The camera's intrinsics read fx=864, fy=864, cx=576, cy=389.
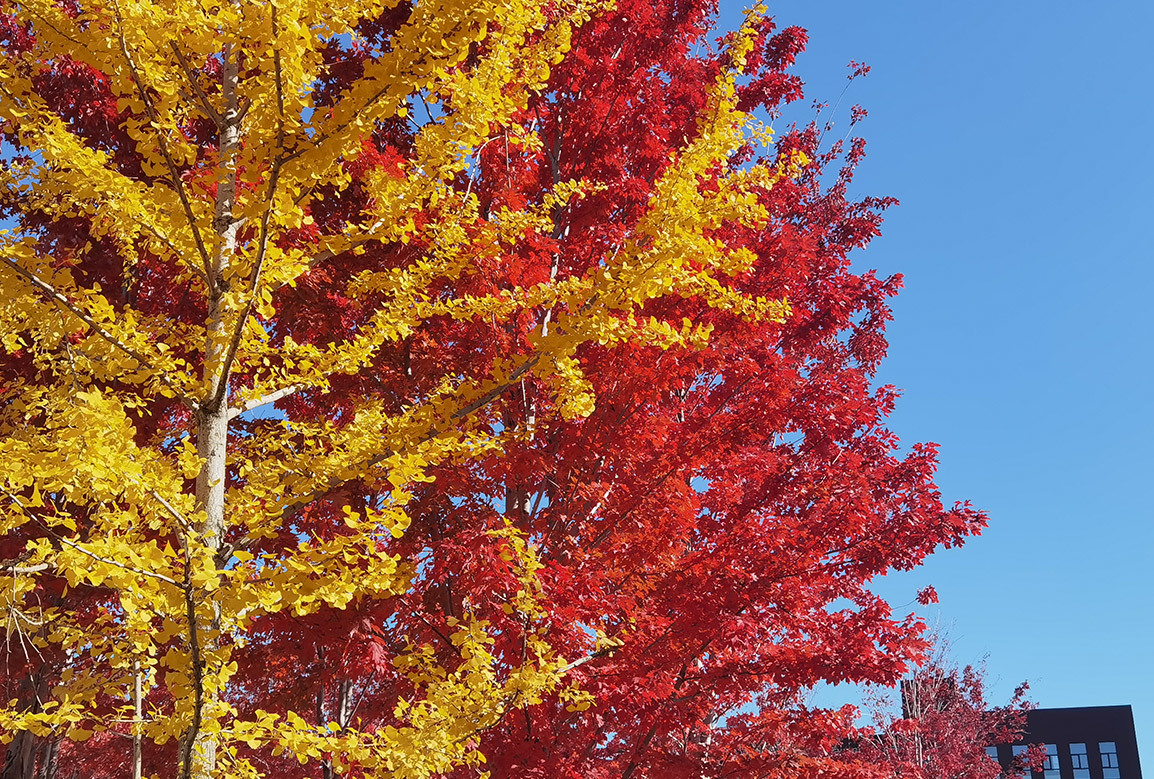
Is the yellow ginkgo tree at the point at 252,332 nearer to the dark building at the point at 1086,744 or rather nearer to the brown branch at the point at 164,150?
the brown branch at the point at 164,150

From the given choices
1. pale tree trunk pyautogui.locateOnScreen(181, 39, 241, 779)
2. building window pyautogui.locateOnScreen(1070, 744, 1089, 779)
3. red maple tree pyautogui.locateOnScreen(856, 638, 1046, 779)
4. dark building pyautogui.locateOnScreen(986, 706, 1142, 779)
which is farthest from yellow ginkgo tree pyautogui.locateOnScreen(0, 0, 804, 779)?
building window pyautogui.locateOnScreen(1070, 744, 1089, 779)

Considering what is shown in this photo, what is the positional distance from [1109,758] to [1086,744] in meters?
1.12

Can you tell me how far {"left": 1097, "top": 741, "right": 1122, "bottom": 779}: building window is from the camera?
143ft

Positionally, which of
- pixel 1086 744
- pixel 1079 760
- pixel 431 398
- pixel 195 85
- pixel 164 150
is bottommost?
pixel 1079 760

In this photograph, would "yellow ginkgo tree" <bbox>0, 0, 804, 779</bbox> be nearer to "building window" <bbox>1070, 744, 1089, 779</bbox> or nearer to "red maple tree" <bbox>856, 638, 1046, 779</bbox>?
"red maple tree" <bbox>856, 638, 1046, 779</bbox>

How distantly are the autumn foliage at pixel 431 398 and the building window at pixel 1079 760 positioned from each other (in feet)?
133

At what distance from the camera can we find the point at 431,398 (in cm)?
468

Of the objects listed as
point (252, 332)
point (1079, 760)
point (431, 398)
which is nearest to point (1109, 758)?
point (1079, 760)

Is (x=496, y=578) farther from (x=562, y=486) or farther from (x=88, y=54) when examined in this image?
(x=88, y=54)

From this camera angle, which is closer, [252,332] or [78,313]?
[78,313]

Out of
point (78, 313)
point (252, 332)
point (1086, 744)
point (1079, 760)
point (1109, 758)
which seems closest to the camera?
point (78, 313)

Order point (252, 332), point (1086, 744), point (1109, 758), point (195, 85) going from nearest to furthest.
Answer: point (252, 332), point (195, 85), point (1109, 758), point (1086, 744)

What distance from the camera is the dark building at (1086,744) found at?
4359cm

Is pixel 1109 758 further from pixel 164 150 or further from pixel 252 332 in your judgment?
pixel 164 150
